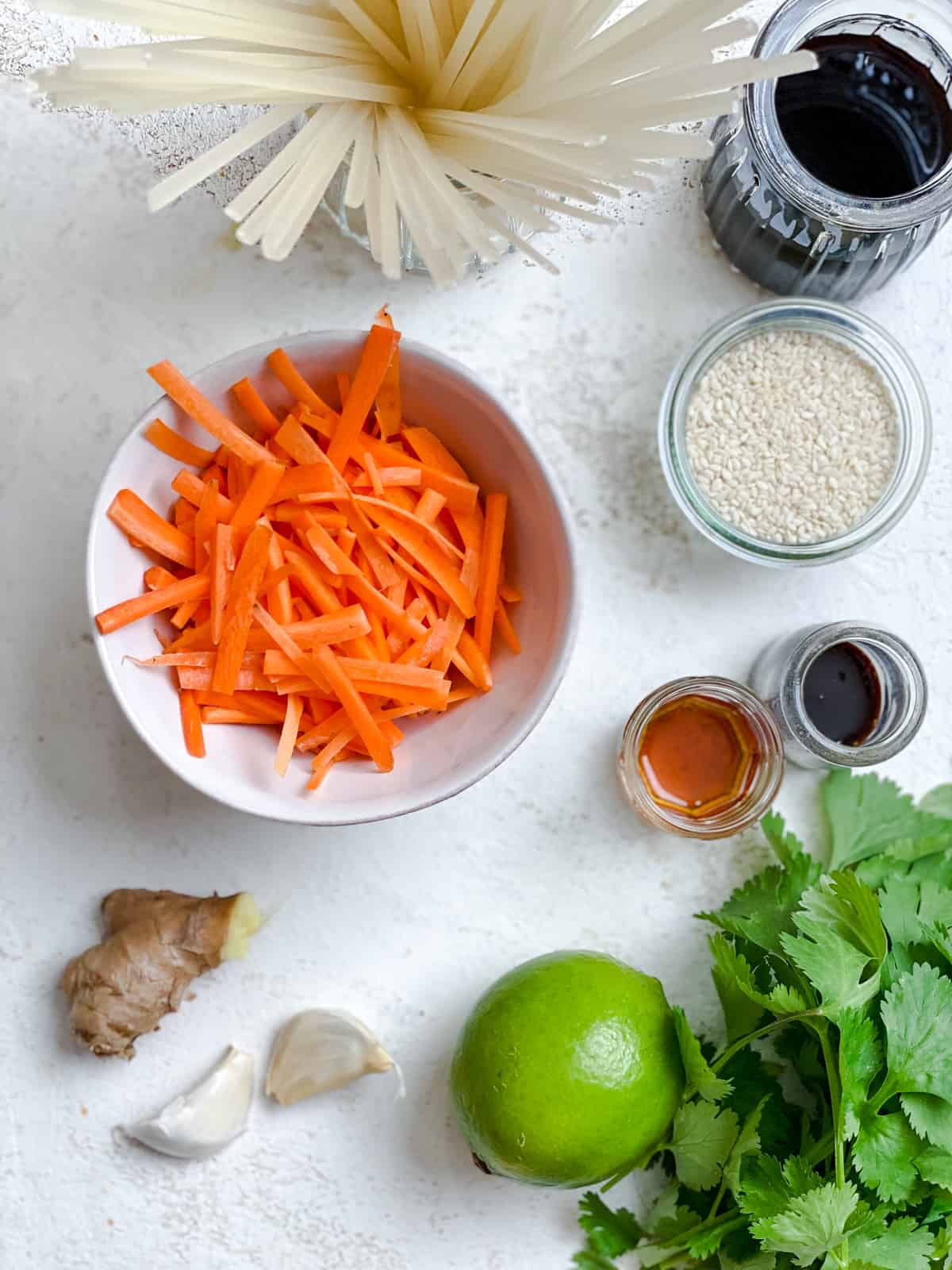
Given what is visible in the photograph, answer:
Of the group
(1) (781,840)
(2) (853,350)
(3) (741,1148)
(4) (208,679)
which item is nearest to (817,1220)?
(3) (741,1148)

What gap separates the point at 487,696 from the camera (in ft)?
3.64

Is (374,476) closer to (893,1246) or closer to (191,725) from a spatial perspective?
(191,725)

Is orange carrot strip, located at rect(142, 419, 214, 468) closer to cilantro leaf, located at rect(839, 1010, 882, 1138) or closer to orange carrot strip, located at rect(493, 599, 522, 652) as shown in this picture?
orange carrot strip, located at rect(493, 599, 522, 652)

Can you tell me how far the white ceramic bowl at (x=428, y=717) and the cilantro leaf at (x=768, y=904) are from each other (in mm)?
310

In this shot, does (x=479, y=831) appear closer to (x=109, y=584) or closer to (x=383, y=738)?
(x=383, y=738)

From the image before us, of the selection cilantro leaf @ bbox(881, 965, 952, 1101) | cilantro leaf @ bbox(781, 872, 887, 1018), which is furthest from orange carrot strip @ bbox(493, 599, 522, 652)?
cilantro leaf @ bbox(881, 965, 952, 1101)

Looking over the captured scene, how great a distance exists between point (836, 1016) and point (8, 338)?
1020 millimetres

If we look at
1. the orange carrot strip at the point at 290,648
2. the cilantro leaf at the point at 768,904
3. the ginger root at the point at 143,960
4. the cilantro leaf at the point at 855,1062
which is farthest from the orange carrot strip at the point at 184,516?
the cilantro leaf at the point at 855,1062

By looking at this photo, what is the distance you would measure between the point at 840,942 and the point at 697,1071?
0.18 meters

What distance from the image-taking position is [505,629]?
110cm

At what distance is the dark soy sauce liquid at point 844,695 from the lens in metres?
1.23

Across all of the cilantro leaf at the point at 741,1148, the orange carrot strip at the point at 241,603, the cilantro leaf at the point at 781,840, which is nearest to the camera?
the orange carrot strip at the point at 241,603

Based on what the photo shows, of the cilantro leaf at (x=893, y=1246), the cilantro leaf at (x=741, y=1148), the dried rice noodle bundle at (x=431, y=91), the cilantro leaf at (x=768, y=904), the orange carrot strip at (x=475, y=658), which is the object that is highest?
the dried rice noodle bundle at (x=431, y=91)

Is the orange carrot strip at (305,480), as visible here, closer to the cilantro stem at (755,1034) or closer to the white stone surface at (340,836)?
the white stone surface at (340,836)
